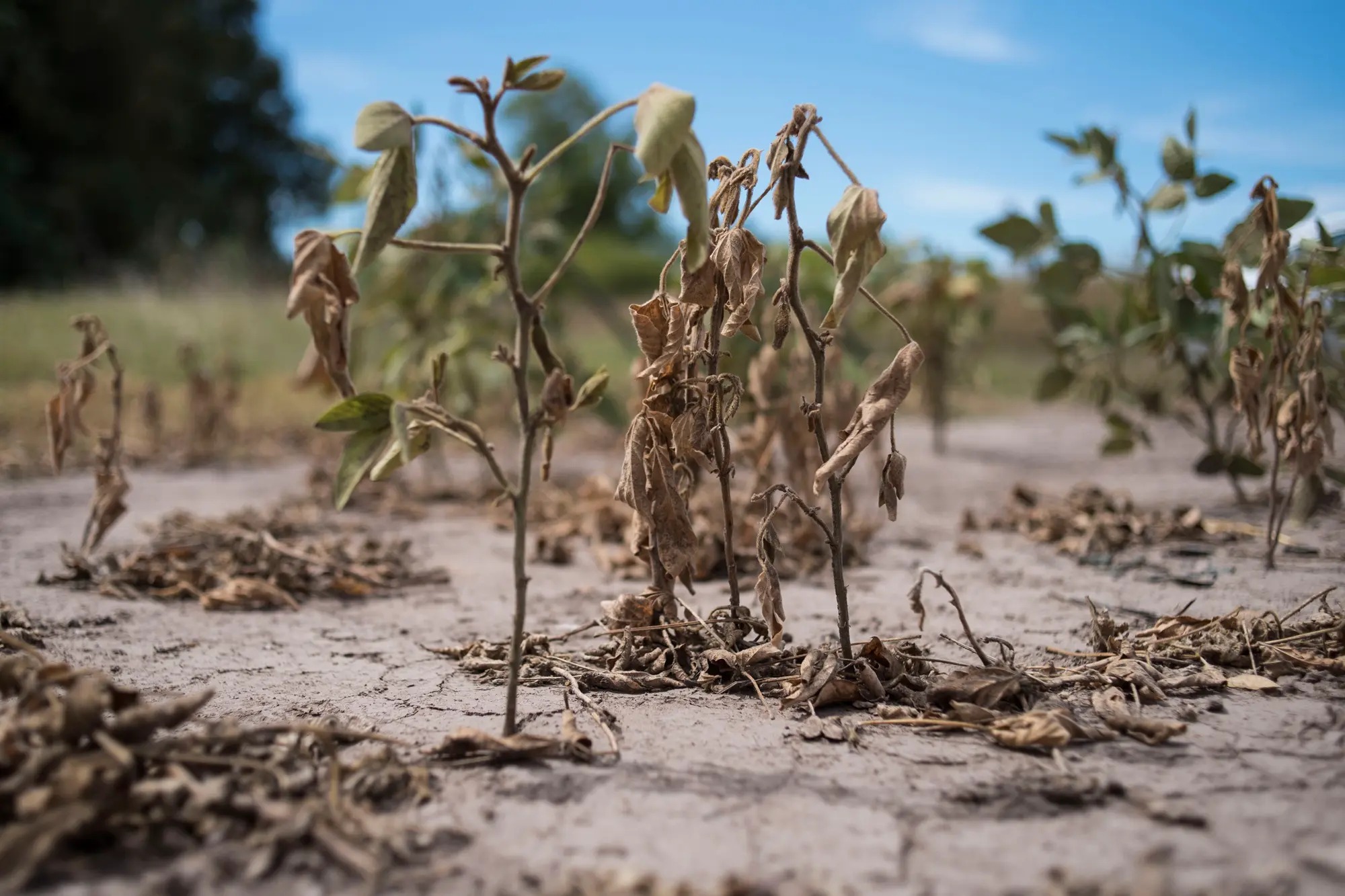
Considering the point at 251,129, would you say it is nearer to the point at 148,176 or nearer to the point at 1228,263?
the point at 148,176

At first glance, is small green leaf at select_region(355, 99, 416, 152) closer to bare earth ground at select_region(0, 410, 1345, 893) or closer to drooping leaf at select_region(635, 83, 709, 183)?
drooping leaf at select_region(635, 83, 709, 183)

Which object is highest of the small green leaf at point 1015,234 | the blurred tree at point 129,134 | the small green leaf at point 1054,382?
the blurred tree at point 129,134

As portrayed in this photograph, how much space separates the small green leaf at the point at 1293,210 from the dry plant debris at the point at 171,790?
2634 mm

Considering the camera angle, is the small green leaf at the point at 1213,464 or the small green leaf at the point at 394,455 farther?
the small green leaf at the point at 1213,464

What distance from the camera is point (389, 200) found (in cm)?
137

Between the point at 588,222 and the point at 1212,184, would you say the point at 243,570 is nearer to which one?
the point at 588,222

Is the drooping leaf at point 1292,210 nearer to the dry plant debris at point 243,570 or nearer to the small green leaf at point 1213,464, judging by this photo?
the small green leaf at point 1213,464

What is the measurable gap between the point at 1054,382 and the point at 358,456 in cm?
315

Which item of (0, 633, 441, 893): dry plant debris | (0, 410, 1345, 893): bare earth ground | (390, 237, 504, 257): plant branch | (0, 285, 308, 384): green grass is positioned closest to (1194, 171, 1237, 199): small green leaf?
(0, 410, 1345, 893): bare earth ground

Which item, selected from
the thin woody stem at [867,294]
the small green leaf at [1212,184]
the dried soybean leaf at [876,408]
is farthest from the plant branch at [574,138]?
the small green leaf at [1212,184]

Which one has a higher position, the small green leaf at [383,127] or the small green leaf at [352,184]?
the small green leaf at [352,184]

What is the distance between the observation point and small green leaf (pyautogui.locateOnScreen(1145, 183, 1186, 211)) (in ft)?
9.83

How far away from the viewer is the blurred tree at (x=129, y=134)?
54.0 ft

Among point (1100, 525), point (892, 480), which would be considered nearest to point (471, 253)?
point (892, 480)
